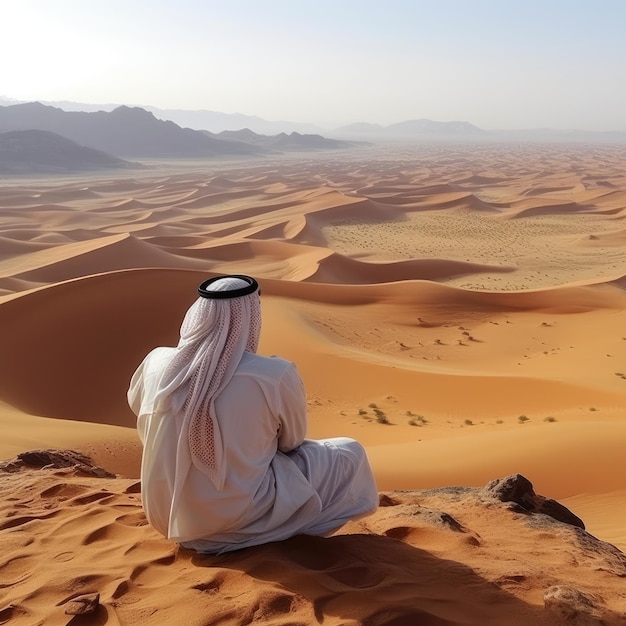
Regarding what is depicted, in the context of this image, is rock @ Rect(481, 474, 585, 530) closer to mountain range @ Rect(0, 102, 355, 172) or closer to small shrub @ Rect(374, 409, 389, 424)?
small shrub @ Rect(374, 409, 389, 424)

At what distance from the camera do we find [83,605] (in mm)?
2521

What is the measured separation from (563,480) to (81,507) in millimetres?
4235

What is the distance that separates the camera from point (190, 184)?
64750mm

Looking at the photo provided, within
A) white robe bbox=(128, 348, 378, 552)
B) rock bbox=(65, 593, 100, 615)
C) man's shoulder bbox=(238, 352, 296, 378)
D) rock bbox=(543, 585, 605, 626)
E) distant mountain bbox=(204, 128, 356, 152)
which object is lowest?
rock bbox=(543, 585, 605, 626)

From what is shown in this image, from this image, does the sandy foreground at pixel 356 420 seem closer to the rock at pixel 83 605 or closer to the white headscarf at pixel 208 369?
the rock at pixel 83 605

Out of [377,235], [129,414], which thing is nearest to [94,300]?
[129,414]

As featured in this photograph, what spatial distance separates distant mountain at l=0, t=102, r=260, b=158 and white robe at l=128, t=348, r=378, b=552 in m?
125

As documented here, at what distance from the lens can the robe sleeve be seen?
2619 mm

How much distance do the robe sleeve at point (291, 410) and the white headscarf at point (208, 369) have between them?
0.23m

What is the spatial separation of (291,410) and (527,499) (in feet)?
7.50

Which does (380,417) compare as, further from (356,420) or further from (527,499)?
(527,499)

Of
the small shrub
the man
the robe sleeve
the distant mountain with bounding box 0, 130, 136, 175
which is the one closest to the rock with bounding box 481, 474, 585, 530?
the man

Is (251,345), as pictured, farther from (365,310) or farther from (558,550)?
(365,310)

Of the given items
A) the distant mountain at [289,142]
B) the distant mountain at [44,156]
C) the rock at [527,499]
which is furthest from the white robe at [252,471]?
the distant mountain at [289,142]
